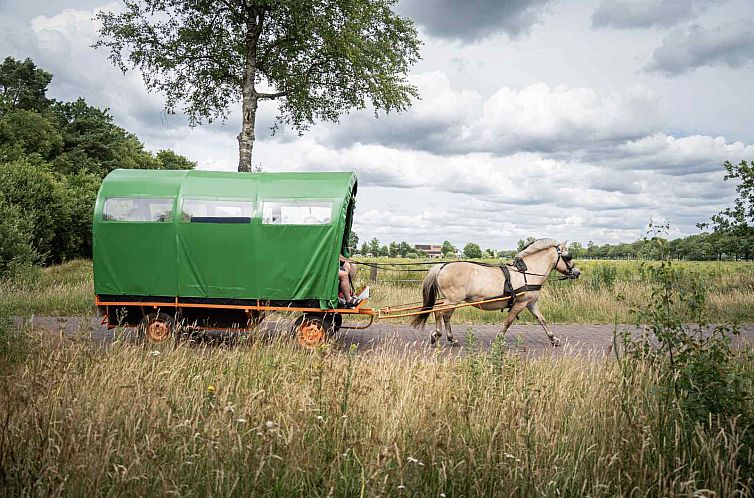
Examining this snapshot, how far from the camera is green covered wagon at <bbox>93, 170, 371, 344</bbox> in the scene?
9148 millimetres

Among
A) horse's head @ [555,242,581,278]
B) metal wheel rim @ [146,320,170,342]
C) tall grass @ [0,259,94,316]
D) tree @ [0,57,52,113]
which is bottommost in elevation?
tall grass @ [0,259,94,316]

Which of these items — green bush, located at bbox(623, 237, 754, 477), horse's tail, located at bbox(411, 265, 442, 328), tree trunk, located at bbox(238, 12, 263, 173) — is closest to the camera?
green bush, located at bbox(623, 237, 754, 477)

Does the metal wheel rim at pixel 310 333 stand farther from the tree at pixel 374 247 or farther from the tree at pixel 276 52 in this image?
the tree at pixel 374 247

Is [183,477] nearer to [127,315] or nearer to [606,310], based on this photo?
[127,315]

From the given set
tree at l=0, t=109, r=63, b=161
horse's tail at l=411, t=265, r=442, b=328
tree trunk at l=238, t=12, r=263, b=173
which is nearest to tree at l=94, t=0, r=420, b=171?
Result: tree trunk at l=238, t=12, r=263, b=173

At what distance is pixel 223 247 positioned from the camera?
9.27 metres

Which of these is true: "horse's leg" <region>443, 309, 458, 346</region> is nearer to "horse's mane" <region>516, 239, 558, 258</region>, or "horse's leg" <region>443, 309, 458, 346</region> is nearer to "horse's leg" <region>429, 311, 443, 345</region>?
"horse's leg" <region>429, 311, 443, 345</region>

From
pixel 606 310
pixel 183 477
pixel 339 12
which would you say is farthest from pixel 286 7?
pixel 183 477

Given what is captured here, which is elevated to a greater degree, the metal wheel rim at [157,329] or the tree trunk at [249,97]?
the tree trunk at [249,97]

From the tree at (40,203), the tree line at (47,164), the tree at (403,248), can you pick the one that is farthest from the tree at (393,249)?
the tree at (40,203)

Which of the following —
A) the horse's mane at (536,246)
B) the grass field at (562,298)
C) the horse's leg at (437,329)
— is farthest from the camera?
the grass field at (562,298)

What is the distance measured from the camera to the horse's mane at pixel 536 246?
11.0 meters

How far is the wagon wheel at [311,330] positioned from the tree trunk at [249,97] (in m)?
8.99

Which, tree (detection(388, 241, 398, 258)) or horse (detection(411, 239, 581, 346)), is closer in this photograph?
horse (detection(411, 239, 581, 346))
